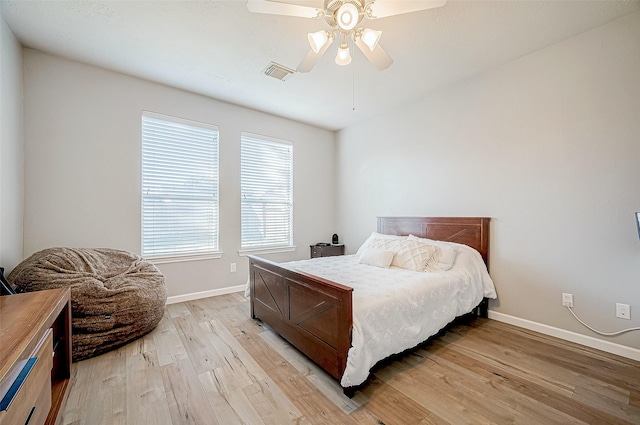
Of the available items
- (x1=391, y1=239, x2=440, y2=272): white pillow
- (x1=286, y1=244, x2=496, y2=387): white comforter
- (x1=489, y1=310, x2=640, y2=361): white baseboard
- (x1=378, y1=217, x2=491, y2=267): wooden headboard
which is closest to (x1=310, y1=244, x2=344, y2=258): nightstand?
(x1=378, y1=217, x2=491, y2=267): wooden headboard

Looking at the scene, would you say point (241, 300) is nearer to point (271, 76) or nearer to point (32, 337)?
point (32, 337)

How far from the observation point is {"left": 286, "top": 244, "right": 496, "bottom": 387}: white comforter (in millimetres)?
1748

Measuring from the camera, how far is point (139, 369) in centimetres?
204

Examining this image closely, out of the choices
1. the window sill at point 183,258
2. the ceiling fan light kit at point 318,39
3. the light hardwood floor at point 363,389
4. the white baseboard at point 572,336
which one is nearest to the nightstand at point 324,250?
the window sill at point 183,258

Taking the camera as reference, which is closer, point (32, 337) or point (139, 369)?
point (32, 337)

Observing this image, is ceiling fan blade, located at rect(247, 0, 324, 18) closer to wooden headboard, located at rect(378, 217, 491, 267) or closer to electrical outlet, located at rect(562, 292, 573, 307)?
wooden headboard, located at rect(378, 217, 491, 267)

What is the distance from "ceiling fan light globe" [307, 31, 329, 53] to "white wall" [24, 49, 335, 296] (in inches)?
93.7

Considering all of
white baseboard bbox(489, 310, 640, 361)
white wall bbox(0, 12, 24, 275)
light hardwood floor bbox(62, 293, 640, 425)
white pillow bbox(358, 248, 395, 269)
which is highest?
white wall bbox(0, 12, 24, 275)

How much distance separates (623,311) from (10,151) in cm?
541

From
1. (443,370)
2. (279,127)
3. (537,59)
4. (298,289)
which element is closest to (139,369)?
(298,289)

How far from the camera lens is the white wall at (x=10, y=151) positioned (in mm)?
2184

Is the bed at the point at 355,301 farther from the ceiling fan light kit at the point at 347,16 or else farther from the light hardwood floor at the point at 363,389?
the ceiling fan light kit at the point at 347,16

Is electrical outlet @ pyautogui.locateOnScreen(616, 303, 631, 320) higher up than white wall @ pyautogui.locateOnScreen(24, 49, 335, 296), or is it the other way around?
white wall @ pyautogui.locateOnScreen(24, 49, 335, 296)

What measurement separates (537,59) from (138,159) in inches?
177
